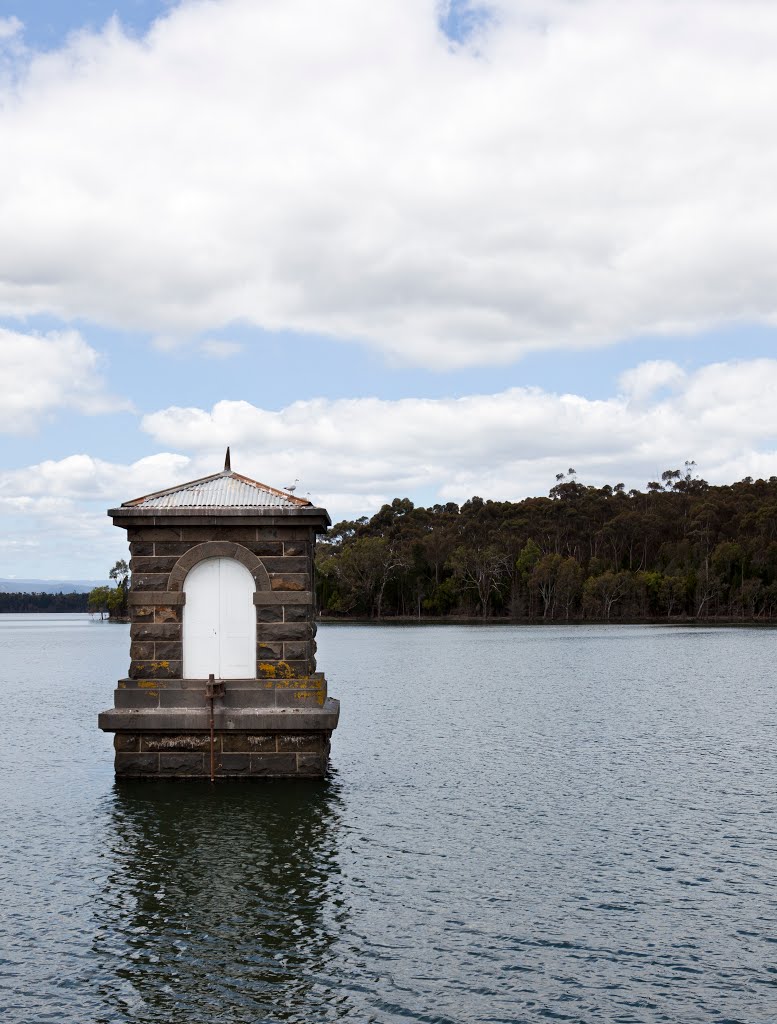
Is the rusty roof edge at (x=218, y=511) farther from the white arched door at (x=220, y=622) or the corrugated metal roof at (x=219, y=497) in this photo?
the white arched door at (x=220, y=622)

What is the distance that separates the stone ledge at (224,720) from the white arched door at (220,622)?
0.90 meters

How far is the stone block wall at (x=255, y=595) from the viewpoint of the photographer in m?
21.3

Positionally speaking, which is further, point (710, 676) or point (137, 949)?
point (710, 676)

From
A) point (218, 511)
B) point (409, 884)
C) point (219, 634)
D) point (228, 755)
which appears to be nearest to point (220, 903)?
point (409, 884)

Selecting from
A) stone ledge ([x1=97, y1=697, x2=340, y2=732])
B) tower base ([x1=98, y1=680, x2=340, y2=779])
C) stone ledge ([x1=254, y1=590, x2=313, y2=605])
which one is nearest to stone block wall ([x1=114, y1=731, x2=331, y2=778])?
tower base ([x1=98, y1=680, x2=340, y2=779])

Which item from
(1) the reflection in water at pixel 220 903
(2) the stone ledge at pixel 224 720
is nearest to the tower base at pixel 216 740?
(2) the stone ledge at pixel 224 720

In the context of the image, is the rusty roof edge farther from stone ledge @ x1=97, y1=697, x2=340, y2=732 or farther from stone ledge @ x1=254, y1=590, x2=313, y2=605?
stone ledge @ x1=97, y1=697, x2=340, y2=732

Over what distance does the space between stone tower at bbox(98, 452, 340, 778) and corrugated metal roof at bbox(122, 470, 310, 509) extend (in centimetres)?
4

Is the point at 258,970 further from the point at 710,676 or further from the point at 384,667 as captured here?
the point at 384,667

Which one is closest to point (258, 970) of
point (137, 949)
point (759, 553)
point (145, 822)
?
point (137, 949)

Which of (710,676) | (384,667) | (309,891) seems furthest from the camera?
(384,667)

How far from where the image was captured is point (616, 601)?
14850cm

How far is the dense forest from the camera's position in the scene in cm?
14400

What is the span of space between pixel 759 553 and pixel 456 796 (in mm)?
128543
